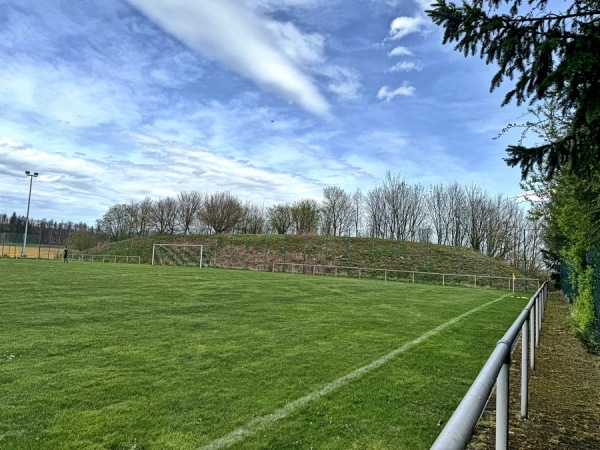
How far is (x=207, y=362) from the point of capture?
18.2 feet

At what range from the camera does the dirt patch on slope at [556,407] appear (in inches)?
141

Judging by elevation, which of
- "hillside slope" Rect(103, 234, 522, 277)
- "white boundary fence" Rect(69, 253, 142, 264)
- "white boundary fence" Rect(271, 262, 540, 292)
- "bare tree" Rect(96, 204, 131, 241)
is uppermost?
"bare tree" Rect(96, 204, 131, 241)

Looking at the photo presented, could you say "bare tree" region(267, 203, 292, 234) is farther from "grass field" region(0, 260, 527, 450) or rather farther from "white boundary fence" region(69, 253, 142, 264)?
"grass field" region(0, 260, 527, 450)

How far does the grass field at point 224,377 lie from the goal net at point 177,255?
3710cm

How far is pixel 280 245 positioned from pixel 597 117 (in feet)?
145

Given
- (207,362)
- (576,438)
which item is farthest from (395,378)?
(207,362)

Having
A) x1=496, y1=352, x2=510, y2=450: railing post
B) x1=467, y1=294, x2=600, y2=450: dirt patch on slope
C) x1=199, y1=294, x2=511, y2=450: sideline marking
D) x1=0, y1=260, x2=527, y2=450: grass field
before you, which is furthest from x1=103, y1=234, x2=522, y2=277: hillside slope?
x1=496, y1=352, x2=510, y2=450: railing post

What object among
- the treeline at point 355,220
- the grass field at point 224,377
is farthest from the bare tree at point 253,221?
the grass field at point 224,377

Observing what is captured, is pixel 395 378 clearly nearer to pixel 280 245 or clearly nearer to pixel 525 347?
pixel 525 347

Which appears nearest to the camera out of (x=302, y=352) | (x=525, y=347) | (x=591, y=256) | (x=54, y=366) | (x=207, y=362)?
(x=525, y=347)

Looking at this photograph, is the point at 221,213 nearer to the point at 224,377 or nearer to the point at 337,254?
the point at 337,254

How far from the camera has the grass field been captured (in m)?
3.50

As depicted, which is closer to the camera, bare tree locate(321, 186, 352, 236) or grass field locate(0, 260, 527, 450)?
grass field locate(0, 260, 527, 450)

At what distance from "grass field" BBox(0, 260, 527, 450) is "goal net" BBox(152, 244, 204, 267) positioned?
122 ft
